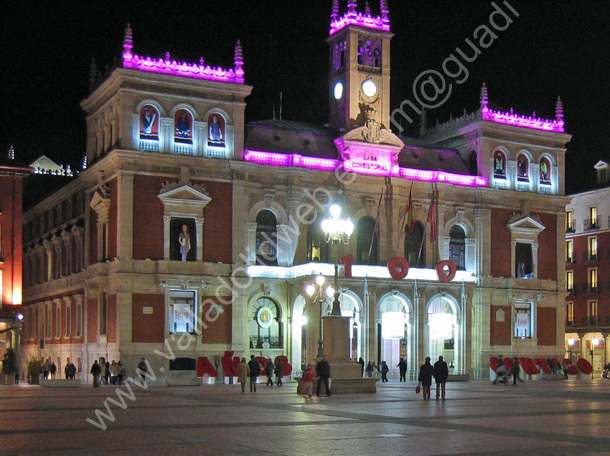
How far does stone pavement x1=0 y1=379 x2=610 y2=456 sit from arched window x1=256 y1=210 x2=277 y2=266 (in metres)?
21.8

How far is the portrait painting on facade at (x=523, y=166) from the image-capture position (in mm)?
69438

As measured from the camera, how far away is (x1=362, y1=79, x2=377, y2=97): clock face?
64.5m

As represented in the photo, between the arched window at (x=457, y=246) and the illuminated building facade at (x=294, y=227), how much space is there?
0.10 metres

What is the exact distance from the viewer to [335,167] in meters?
62.0

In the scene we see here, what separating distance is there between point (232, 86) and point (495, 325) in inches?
969

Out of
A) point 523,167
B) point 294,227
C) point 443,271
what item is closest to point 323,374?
point 294,227

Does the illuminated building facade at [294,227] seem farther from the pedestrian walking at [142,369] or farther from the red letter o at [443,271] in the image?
the pedestrian walking at [142,369]

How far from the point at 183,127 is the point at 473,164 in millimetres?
22395

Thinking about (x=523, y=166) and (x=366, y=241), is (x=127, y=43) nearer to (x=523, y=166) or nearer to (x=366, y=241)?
(x=366, y=241)

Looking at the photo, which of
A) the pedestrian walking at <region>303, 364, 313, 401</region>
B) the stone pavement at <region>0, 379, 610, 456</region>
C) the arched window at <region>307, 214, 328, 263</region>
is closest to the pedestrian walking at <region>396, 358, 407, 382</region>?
the arched window at <region>307, 214, 328, 263</region>

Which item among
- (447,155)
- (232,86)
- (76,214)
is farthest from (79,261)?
(447,155)

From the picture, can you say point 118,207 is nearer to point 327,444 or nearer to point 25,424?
point 25,424

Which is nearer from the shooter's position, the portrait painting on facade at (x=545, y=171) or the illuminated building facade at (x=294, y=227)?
the illuminated building facade at (x=294, y=227)

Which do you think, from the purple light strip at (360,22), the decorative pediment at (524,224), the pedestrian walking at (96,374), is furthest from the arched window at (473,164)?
the pedestrian walking at (96,374)
